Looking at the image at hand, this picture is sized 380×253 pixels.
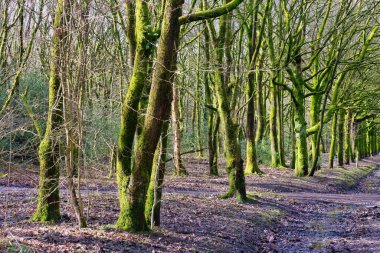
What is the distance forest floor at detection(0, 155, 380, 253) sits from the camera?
8289 millimetres

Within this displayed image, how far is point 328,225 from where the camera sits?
1500 centimetres

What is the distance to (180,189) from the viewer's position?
20.0m

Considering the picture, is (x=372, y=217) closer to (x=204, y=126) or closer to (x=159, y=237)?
(x=159, y=237)

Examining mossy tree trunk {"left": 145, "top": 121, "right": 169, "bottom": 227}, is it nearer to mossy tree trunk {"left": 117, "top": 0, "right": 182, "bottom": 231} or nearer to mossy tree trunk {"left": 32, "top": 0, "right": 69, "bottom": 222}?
mossy tree trunk {"left": 117, "top": 0, "right": 182, "bottom": 231}

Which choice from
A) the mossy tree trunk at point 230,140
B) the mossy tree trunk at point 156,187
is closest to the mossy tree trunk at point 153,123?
the mossy tree trunk at point 156,187

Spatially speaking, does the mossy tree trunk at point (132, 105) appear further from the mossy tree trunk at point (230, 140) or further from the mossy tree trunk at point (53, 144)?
the mossy tree trunk at point (230, 140)

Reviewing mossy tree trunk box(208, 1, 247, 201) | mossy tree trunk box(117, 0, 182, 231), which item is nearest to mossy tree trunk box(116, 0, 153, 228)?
mossy tree trunk box(117, 0, 182, 231)

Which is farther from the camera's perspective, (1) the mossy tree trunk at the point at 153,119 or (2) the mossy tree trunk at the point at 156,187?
(2) the mossy tree trunk at the point at 156,187

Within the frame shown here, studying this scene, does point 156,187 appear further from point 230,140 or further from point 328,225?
point 328,225

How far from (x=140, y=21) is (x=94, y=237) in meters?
4.19

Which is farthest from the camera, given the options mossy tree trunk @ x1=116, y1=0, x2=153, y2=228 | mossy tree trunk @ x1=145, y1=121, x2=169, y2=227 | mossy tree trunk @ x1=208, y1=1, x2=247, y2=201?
mossy tree trunk @ x1=208, y1=1, x2=247, y2=201

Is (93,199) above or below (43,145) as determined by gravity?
below

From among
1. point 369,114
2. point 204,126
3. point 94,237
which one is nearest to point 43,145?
point 94,237

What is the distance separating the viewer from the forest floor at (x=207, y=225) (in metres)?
8.29
